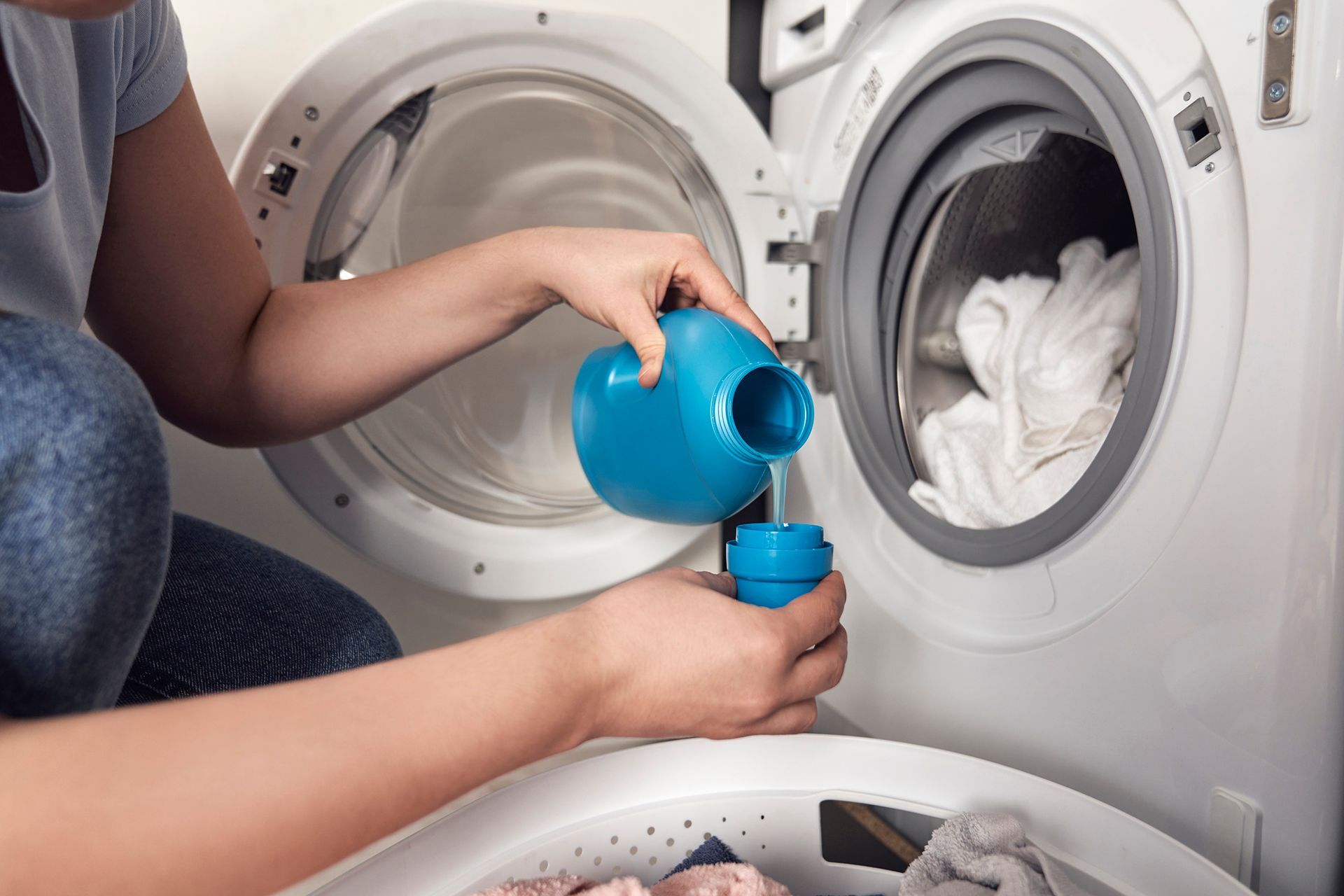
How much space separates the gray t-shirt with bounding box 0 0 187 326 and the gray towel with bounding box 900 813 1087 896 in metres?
0.61

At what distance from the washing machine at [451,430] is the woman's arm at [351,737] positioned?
457 mm

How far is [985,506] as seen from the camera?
80 cm

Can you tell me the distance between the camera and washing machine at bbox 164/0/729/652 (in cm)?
86

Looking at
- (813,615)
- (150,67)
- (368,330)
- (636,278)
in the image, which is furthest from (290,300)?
(813,615)

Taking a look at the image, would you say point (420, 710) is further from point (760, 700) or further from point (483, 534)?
point (483, 534)

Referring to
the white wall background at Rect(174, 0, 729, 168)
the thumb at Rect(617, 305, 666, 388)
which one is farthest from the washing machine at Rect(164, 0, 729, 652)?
the thumb at Rect(617, 305, 666, 388)

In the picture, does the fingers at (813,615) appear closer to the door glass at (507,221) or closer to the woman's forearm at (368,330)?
the woman's forearm at (368,330)

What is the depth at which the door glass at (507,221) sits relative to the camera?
0.90 metres

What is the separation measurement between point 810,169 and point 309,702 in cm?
81

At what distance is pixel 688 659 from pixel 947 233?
1.96 feet

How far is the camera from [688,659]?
481 millimetres

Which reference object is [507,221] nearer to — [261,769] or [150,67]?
[150,67]

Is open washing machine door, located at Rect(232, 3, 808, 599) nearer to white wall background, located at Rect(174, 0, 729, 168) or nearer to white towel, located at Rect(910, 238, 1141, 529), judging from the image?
white wall background, located at Rect(174, 0, 729, 168)

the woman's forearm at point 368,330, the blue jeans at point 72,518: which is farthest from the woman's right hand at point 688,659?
the woman's forearm at point 368,330
